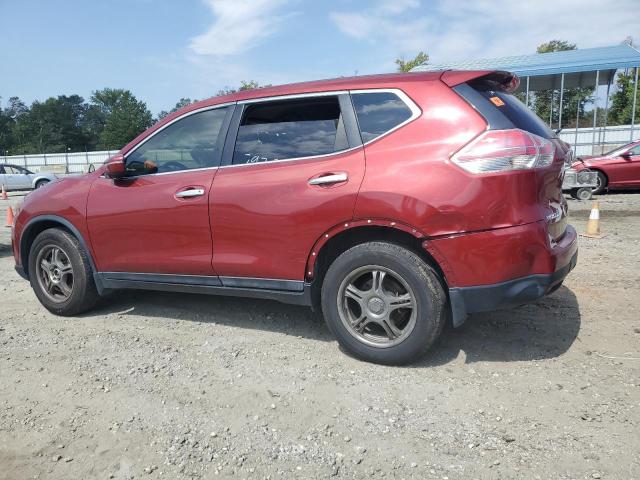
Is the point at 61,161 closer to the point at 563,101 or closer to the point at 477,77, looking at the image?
the point at 563,101

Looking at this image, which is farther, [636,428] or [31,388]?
[31,388]

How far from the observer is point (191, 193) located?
378 cm

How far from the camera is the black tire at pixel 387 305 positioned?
3.09 m

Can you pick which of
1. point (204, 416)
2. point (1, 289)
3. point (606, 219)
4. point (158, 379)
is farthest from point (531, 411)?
point (606, 219)

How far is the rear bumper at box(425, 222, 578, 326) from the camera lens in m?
2.91

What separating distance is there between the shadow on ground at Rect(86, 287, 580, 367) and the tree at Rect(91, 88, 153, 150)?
208ft

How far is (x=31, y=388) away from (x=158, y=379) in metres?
0.80

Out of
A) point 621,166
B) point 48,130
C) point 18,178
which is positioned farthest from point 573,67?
point 48,130

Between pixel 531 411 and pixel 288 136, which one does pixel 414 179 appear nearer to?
pixel 288 136

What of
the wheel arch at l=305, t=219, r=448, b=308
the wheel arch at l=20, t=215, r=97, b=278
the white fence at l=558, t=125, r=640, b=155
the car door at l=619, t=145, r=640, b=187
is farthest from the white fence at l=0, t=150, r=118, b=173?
the wheel arch at l=305, t=219, r=448, b=308

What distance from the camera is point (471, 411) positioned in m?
2.75

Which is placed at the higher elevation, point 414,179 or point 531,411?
point 414,179

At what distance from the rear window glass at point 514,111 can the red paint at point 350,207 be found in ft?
0.46

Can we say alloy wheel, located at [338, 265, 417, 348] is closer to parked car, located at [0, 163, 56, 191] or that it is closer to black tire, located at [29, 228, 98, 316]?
black tire, located at [29, 228, 98, 316]
